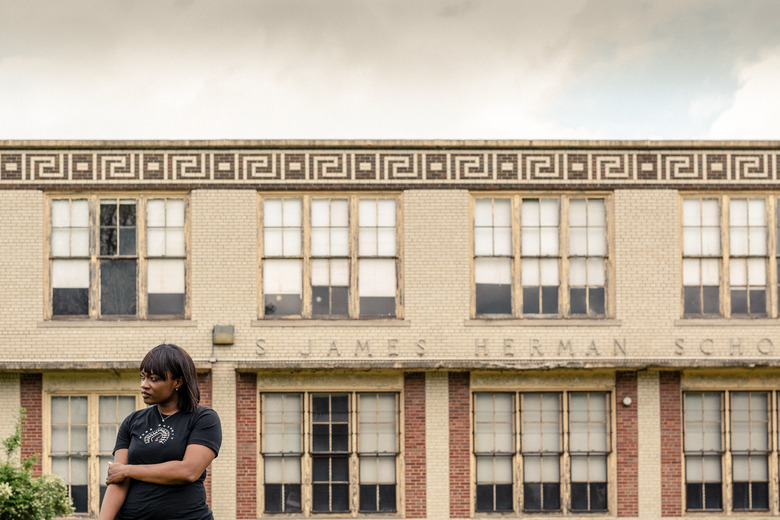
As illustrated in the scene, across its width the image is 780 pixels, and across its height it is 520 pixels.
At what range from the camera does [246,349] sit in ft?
39.8

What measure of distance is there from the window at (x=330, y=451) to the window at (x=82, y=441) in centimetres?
254

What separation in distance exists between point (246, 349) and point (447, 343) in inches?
131

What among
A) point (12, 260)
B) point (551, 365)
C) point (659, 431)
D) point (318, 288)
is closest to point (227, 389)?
point (318, 288)

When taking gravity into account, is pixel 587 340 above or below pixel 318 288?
below

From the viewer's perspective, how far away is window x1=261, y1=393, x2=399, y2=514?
40.2 ft

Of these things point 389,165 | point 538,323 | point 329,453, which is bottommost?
point 329,453

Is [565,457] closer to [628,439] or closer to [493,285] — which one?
[628,439]

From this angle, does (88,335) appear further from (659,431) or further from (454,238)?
(659,431)

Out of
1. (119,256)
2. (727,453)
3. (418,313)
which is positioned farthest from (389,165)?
(727,453)

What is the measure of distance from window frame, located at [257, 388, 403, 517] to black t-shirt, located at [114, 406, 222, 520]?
28.2 feet

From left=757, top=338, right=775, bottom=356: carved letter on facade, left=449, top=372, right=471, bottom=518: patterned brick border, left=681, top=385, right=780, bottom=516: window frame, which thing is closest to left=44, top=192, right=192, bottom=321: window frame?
left=449, top=372, right=471, bottom=518: patterned brick border

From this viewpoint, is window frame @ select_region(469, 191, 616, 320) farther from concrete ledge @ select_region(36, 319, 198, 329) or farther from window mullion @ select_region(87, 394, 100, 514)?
window mullion @ select_region(87, 394, 100, 514)

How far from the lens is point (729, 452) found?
12391 mm

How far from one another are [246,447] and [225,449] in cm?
34
